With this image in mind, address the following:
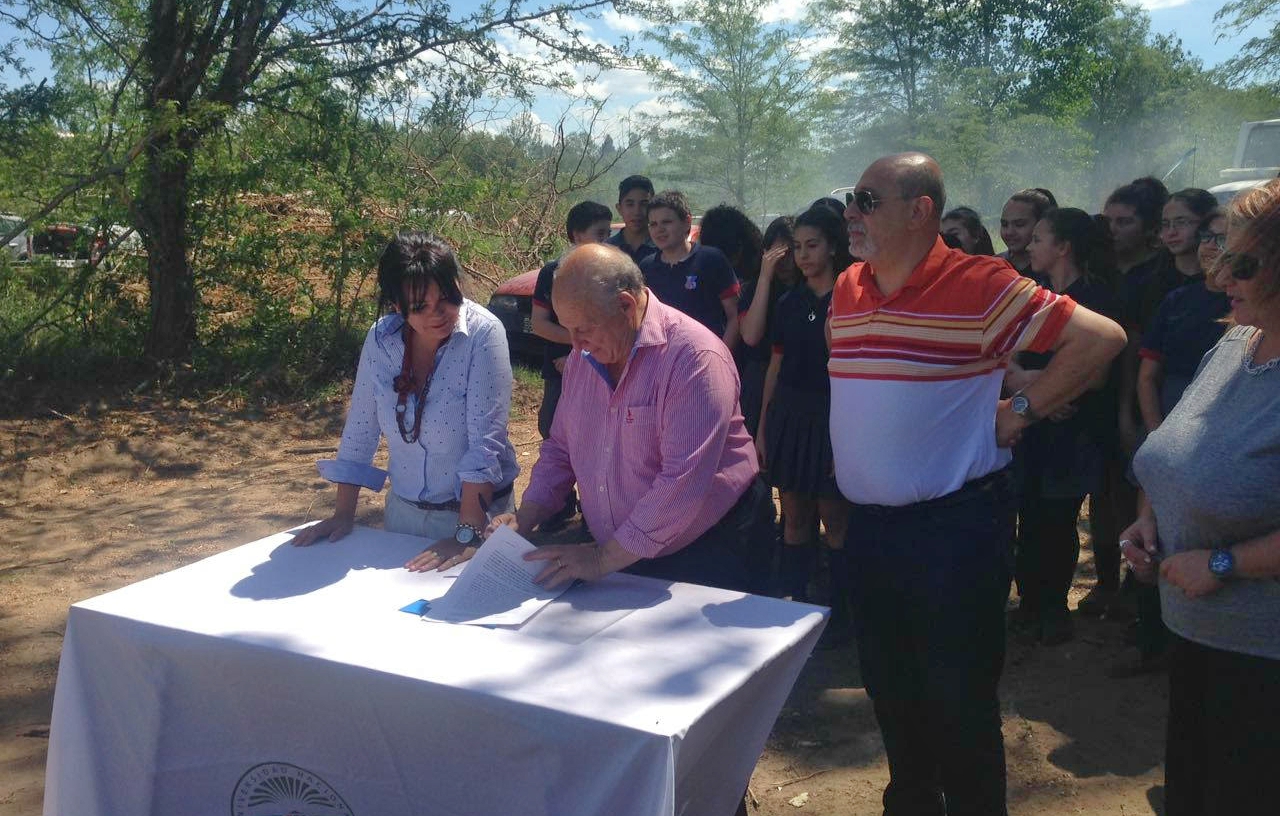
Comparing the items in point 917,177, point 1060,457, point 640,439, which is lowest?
point 1060,457

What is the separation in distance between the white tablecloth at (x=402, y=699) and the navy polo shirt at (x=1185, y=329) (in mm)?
2193

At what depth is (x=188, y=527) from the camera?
19.4 feet

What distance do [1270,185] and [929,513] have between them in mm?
944

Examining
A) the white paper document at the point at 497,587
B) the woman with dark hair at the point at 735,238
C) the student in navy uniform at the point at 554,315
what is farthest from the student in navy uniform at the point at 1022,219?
the white paper document at the point at 497,587

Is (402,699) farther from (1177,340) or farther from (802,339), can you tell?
(1177,340)

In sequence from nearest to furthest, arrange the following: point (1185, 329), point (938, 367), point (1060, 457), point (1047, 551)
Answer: point (938, 367)
point (1185, 329)
point (1060, 457)
point (1047, 551)

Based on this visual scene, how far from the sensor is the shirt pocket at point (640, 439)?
2514 millimetres

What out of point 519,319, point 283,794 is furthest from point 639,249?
point 519,319

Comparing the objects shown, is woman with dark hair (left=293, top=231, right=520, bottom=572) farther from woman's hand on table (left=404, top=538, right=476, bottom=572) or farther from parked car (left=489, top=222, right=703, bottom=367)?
parked car (left=489, top=222, right=703, bottom=367)

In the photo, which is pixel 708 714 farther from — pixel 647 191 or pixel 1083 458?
pixel 647 191

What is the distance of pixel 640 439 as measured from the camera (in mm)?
2535

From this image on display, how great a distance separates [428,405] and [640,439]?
0.78 metres

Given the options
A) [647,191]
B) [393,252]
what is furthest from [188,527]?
[393,252]

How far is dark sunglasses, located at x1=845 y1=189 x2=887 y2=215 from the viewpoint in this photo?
2457 millimetres
